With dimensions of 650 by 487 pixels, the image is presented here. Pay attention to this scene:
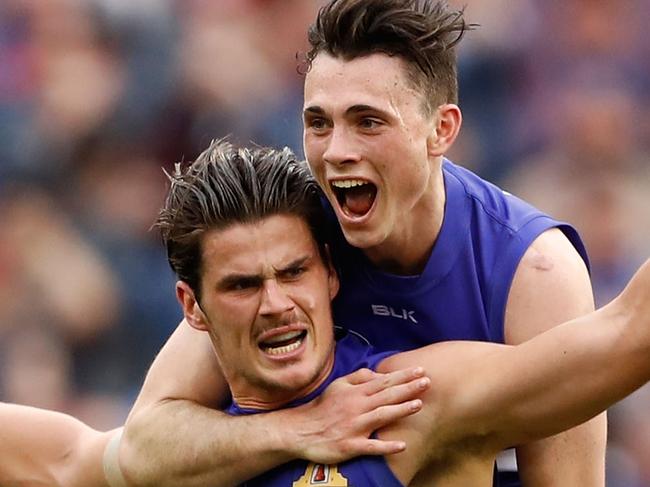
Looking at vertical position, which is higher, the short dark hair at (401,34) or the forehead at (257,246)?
the short dark hair at (401,34)

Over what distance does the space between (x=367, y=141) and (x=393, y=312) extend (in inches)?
21.7

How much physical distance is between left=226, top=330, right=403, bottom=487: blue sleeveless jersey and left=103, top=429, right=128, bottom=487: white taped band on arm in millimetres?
433

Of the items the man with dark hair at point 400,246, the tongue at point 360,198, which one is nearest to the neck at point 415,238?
the man with dark hair at point 400,246

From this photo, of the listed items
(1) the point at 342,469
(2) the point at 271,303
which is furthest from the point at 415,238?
(1) the point at 342,469

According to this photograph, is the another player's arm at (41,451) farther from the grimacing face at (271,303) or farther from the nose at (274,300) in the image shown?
the nose at (274,300)

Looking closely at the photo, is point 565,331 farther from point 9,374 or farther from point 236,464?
point 9,374

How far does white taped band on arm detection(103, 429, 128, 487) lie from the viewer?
15.9 ft

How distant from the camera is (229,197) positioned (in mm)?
4562

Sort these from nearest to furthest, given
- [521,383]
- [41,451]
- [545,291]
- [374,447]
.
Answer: [521,383] → [374,447] → [545,291] → [41,451]

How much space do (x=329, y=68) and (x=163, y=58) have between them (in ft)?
13.5

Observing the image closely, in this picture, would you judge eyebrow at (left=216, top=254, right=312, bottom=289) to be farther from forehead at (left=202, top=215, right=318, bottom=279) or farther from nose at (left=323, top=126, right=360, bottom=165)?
nose at (left=323, top=126, right=360, bottom=165)

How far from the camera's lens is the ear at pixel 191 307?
4.65 m

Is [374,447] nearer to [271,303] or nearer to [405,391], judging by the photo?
[405,391]

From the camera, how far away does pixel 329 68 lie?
4641 mm
